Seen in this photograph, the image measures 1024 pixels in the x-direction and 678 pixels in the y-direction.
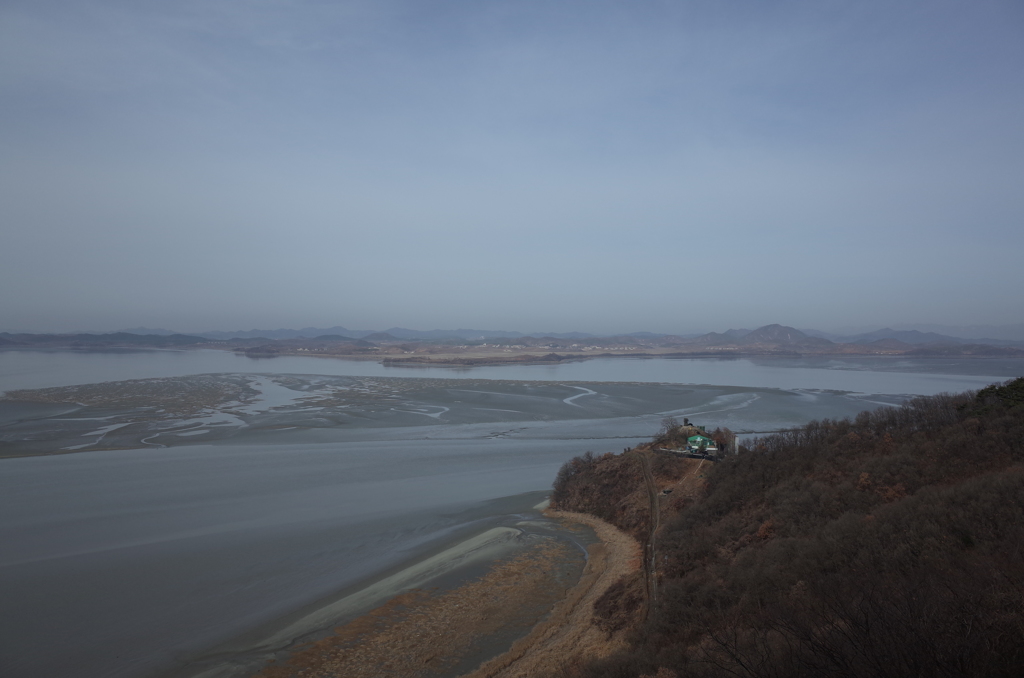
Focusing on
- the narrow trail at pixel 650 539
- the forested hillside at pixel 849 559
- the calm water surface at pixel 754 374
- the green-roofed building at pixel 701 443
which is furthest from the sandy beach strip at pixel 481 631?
the calm water surface at pixel 754 374

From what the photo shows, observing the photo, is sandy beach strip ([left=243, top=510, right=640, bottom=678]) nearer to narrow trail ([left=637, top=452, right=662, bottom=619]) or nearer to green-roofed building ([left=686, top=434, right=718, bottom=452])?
narrow trail ([left=637, top=452, right=662, bottom=619])

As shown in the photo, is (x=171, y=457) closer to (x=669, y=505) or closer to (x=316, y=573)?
(x=316, y=573)

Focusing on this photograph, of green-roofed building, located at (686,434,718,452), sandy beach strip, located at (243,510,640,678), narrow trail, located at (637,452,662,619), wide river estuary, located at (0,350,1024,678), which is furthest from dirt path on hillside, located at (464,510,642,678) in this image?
green-roofed building, located at (686,434,718,452)

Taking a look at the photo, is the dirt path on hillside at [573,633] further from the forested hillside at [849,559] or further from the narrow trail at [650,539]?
the forested hillside at [849,559]

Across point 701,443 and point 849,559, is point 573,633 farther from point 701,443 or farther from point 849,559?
point 701,443

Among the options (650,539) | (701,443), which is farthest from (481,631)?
(701,443)
